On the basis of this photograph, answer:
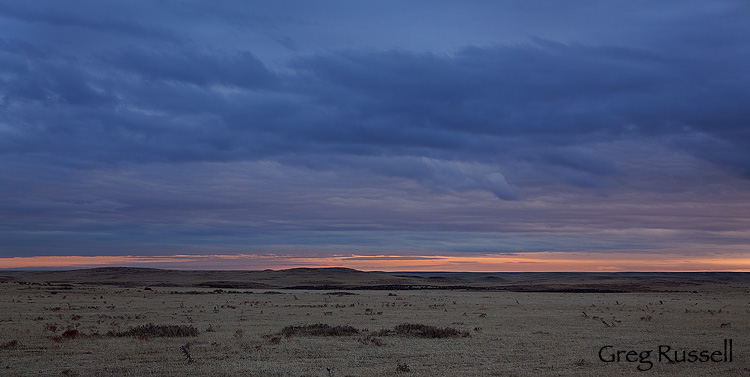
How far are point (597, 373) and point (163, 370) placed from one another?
40.0 ft

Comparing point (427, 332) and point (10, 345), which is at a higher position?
point (427, 332)

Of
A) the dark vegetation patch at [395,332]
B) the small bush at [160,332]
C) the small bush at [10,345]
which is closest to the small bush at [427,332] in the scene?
the dark vegetation patch at [395,332]

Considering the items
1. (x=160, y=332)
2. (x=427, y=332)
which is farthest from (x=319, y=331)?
(x=160, y=332)

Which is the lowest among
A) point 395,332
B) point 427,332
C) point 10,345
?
point 10,345

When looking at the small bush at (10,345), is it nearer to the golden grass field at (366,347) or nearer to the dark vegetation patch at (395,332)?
the golden grass field at (366,347)

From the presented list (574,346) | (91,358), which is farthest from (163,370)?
(574,346)

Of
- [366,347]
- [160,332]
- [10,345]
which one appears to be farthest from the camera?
[160,332]

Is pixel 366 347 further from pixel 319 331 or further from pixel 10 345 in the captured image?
pixel 10 345

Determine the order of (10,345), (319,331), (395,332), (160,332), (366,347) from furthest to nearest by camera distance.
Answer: (395,332) < (319,331) < (160,332) < (366,347) < (10,345)

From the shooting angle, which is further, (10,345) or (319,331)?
(319,331)

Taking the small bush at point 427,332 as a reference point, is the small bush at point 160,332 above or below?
below

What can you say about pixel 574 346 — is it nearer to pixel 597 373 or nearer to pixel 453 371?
pixel 597 373

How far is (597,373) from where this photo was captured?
1716 cm

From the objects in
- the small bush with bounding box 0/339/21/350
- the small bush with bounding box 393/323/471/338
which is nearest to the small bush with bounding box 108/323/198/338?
the small bush with bounding box 0/339/21/350
